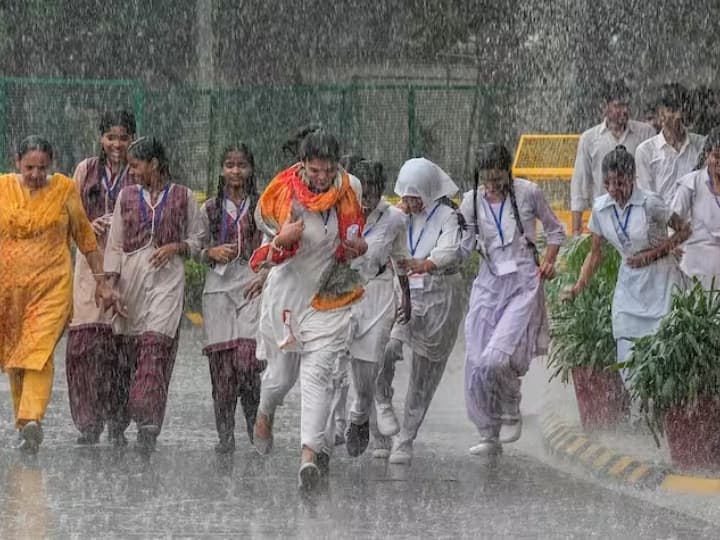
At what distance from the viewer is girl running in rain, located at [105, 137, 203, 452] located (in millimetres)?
12242

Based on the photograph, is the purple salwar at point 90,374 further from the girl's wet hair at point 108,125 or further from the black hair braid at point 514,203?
the black hair braid at point 514,203

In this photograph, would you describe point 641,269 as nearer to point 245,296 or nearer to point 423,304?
point 423,304

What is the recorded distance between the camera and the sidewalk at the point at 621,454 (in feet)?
35.5

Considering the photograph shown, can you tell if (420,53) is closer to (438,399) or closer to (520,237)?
(438,399)

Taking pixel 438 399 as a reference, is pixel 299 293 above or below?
above

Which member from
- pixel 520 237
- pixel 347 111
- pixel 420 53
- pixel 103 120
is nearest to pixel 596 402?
pixel 520 237

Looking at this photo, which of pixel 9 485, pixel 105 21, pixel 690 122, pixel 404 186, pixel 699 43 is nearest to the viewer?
pixel 9 485

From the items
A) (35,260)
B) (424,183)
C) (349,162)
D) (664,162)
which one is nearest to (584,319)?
(424,183)

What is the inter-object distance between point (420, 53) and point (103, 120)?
17.7m

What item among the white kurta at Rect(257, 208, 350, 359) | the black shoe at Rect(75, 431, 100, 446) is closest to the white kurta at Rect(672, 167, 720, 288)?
the white kurta at Rect(257, 208, 350, 359)

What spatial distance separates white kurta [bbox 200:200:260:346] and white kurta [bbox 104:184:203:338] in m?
0.14

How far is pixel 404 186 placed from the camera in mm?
11992

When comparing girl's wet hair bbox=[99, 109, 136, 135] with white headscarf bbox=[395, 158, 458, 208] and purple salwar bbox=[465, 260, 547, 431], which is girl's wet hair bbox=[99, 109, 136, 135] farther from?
purple salwar bbox=[465, 260, 547, 431]

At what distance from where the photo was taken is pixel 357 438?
12.0m
